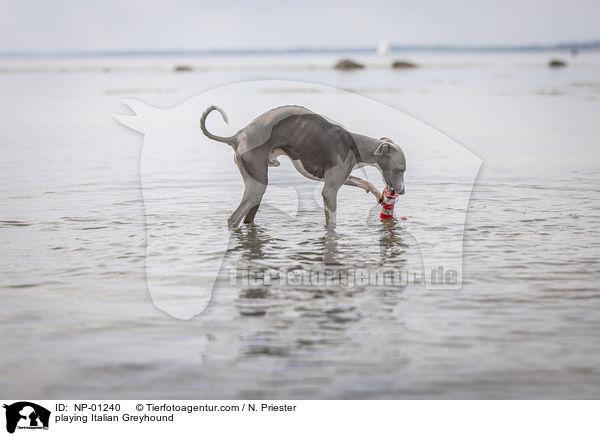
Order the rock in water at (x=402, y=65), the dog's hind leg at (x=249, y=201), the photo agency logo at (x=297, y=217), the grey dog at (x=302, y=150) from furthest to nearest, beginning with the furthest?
1. the rock in water at (x=402, y=65)
2. the dog's hind leg at (x=249, y=201)
3. the grey dog at (x=302, y=150)
4. the photo agency logo at (x=297, y=217)

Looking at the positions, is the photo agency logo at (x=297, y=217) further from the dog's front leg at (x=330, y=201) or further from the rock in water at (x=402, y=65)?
the rock in water at (x=402, y=65)

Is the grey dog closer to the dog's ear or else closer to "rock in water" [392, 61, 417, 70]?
the dog's ear

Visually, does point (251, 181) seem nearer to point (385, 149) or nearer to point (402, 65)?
point (385, 149)

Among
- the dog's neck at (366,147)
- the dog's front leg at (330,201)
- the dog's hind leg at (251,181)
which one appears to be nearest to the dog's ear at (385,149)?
the dog's neck at (366,147)

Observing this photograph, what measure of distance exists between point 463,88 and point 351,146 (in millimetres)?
41010

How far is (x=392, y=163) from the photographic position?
11961mm

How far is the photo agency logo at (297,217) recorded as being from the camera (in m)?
9.30

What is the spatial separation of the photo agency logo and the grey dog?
0.02 metres

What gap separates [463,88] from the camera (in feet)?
167
